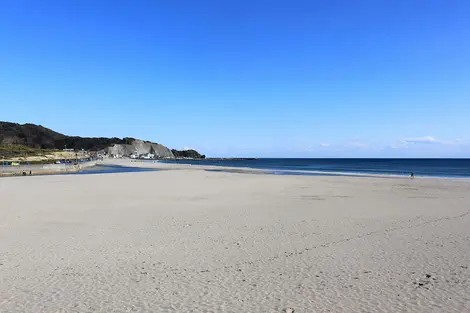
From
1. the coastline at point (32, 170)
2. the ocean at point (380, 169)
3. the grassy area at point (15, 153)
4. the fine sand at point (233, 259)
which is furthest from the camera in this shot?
the grassy area at point (15, 153)

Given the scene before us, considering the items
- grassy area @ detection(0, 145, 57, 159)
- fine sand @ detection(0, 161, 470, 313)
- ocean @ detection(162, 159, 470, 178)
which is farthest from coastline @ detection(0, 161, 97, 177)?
ocean @ detection(162, 159, 470, 178)

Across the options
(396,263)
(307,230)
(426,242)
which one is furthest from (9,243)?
(426,242)

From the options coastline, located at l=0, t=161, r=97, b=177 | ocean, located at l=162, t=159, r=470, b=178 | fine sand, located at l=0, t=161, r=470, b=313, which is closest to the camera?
fine sand, located at l=0, t=161, r=470, b=313

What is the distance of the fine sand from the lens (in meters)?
5.94

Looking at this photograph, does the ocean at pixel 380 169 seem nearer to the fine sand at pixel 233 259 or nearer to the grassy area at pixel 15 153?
the fine sand at pixel 233 259

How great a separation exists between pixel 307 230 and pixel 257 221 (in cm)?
225

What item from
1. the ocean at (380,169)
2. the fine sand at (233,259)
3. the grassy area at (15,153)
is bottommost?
the fine sand at (233,259)

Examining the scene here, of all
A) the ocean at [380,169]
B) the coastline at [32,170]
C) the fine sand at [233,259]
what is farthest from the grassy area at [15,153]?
the fine sand at [233,259]

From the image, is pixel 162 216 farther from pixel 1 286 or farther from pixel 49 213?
pixel 1 286

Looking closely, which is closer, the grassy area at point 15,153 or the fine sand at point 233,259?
the fine sand at point 233,259

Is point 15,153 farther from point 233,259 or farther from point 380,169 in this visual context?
point 233,259

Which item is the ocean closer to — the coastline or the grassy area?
the coastline

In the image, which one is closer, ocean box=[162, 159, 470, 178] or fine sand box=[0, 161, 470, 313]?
fine sand box=[0, 161, 470, 313]

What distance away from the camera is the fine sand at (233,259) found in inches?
234
